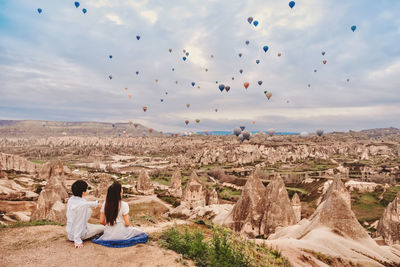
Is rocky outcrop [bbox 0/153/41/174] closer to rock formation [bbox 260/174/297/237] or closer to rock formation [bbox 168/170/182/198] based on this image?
rock formation [bbox 168/170/182/198]

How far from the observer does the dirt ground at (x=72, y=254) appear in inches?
267

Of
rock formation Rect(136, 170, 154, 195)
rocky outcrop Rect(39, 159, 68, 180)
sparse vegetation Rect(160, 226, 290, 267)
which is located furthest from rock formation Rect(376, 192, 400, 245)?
rocky outcrop Rect(39, 159, 68, 180)

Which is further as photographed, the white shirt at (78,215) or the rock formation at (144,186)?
the rock formation at (144,186)

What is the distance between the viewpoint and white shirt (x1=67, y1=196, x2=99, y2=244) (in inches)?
Answer: 289

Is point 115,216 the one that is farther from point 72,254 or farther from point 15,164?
point 15,164

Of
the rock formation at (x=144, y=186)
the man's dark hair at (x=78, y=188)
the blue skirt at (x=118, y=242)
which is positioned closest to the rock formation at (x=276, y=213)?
the blue skirt at (x=118, y=242)

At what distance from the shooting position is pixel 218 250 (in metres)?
7.48

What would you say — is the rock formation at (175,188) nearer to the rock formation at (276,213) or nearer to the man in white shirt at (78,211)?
the rock formation at (276,213)

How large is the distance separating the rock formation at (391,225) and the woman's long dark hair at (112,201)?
3090 cm

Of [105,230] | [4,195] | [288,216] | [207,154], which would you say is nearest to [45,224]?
[105,230]

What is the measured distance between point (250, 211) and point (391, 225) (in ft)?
52.1

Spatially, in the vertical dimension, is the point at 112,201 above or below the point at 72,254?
above

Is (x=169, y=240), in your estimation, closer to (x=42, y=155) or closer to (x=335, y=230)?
(x=335, y=230)

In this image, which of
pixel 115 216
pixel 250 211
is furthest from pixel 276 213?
pixel 115 216
